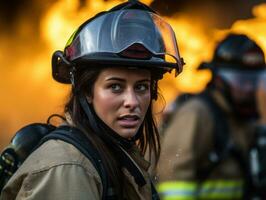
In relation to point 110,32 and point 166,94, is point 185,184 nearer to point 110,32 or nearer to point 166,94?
point 110,32

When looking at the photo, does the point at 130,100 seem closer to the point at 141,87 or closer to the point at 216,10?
the point at 141,87

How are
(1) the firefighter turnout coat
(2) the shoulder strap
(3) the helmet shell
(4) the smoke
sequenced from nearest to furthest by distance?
1. (2) the shoulder strap
2. (1) the firefighter turnout coat
3. (3) the helmet shell
4. (4) the smoke

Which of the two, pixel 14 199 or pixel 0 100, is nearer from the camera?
pixel 14 199

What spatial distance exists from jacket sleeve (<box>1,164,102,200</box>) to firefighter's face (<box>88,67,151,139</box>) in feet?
1.14

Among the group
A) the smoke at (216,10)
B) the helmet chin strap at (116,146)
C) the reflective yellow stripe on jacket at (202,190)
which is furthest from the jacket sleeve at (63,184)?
the smoke at (216,10)

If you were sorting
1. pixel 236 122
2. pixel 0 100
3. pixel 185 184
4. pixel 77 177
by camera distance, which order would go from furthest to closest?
1. pixel 0 100
2. pixel 236 122
3. pixel 185 184
4. pixel 77 177

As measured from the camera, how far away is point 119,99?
9.48ft

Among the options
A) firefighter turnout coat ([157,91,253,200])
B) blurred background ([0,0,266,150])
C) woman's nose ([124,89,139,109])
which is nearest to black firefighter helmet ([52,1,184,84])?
woman's nose ([124,89,139,109])

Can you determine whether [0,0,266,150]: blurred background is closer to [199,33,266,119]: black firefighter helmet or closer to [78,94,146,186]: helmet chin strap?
[199,33,266,119]: black firefighter helmet

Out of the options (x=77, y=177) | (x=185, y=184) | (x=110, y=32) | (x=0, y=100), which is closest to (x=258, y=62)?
(x=185, y=184)

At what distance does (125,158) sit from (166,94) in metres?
6.17

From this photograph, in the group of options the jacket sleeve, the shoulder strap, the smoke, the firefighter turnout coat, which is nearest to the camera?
the jacket sleeve

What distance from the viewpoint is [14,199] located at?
2.81m

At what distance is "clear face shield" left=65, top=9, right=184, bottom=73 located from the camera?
291 cm
